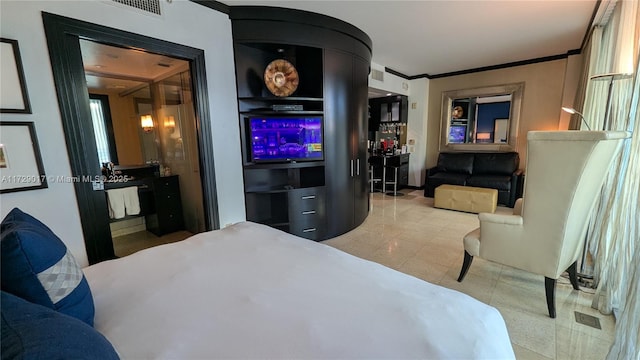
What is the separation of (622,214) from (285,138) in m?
3.02

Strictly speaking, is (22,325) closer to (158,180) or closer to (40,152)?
(40,152)

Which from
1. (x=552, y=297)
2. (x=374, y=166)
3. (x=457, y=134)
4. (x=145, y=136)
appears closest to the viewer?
(x=552, y=297)

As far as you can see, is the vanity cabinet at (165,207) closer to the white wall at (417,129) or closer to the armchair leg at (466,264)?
the armchair leg at (466,264)

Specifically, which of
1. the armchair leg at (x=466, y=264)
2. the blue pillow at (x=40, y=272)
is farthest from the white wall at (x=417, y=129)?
the blue pillow at (x=40, y=272)

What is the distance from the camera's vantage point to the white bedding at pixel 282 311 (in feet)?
2.66

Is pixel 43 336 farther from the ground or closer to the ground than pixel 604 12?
closer to the ground

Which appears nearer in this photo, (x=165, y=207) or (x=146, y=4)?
(x=146, y=4)

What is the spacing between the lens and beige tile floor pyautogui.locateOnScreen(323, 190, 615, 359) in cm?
171

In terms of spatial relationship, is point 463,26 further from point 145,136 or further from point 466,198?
point 145,136

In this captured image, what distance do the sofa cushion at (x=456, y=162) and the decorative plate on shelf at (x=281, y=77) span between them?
13.5 feet

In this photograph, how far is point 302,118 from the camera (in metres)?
3.19

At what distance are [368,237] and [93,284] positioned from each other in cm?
290

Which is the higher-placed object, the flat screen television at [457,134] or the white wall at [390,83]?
the white wall at [390,83]

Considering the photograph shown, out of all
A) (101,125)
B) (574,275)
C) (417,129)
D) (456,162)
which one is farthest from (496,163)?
(101,125)
